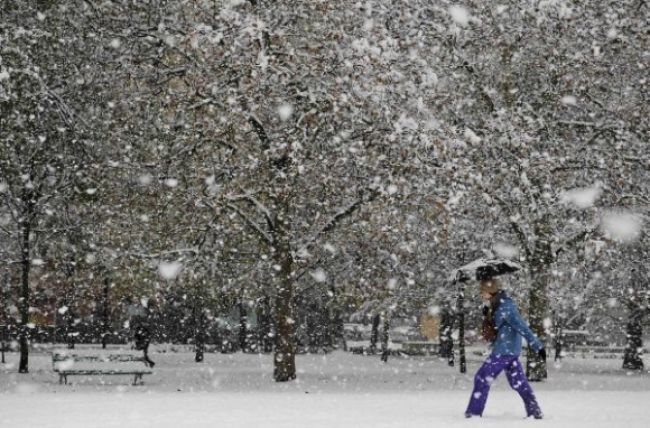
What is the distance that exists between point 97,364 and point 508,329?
33.2ft

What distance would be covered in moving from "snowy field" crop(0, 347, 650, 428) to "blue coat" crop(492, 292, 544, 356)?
0.87 metres

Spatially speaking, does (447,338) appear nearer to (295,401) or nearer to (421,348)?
(421,348)

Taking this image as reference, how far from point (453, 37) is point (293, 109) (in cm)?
372

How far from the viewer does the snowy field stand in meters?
9.92

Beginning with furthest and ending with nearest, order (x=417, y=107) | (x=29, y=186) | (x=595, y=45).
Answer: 1. (x=29, y=186)
2. (x=595, y=45)
3. (x=417, y=107)

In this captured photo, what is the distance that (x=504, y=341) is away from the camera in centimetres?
980

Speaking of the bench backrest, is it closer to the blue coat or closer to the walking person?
the walking person

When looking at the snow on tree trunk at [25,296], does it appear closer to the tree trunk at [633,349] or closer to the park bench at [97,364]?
the park bench at [97,364]

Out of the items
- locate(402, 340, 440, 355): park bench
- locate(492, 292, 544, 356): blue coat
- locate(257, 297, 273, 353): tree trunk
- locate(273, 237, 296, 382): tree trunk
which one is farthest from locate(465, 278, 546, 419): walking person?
locate(402, 340, 440, 355): park bench

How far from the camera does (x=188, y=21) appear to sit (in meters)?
17.2

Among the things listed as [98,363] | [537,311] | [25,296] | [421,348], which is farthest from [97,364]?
[421,348]

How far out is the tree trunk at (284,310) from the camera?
17906mm

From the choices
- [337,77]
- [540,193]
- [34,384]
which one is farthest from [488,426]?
[34,384]

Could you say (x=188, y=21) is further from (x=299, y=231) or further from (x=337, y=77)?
(x=299, y=231)
